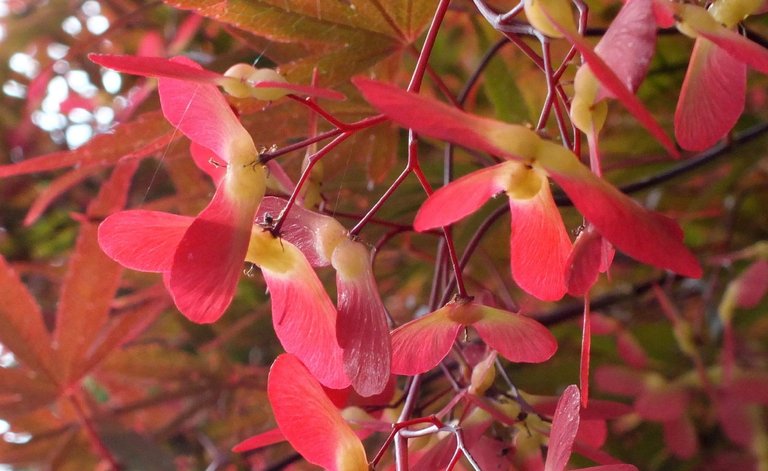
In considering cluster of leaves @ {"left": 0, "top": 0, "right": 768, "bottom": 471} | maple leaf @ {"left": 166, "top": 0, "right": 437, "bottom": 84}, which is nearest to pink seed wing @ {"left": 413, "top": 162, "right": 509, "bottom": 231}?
cluster of leaves @ {"left": 0, "top": 0, "right": 768, "bottom": 471}

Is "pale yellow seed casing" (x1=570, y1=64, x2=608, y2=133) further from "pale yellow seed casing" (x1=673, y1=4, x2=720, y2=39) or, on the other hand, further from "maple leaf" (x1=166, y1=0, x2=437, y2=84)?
"maple leaf" (x1=166, y1=0, x2=437, y2=84)

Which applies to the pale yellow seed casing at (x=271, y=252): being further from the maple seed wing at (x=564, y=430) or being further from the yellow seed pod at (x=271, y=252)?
the maple seed wing at (x=564, y=430)

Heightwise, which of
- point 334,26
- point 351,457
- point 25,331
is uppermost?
point 334,26

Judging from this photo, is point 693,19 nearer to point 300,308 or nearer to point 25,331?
point 300,308

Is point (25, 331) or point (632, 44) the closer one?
point (632, 44)

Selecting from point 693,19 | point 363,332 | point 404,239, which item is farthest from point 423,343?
point 404,239
